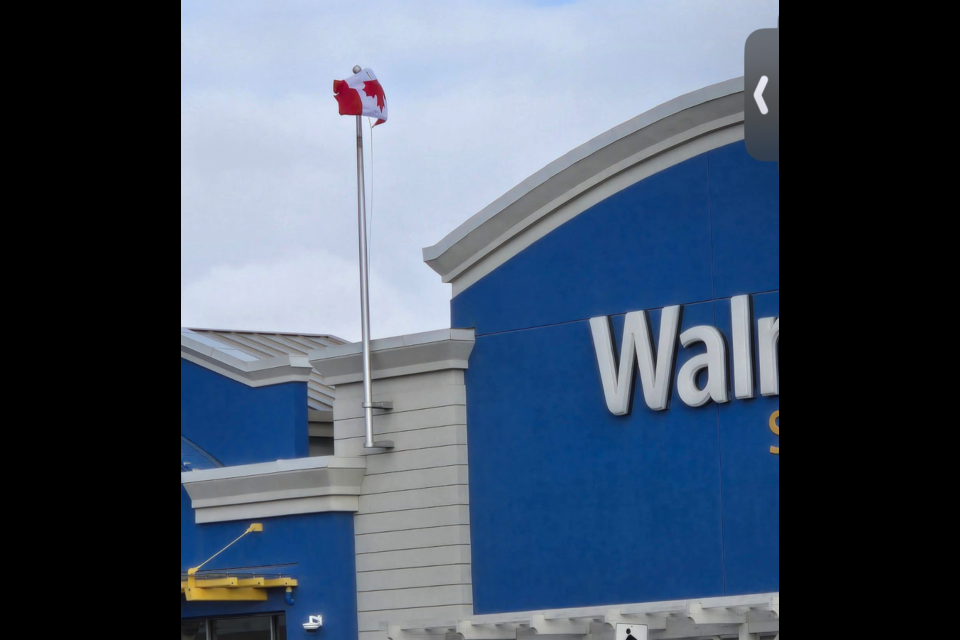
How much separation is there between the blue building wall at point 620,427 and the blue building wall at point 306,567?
6.42 feet

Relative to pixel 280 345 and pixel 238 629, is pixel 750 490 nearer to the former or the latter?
pixel 238 629

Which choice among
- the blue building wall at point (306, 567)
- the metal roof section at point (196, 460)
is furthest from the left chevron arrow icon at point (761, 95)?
the metal roof section at point (196, 460)

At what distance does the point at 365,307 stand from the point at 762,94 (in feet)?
45.5

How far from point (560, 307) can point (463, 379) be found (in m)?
1.73

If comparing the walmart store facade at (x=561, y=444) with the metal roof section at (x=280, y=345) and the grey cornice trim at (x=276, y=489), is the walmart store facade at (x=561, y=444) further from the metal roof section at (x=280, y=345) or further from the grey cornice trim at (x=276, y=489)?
the metal roof section at (x=280, y=345)

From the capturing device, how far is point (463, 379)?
15.8 m

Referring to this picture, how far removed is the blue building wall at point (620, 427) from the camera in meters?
13.5

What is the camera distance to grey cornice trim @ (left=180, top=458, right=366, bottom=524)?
1622 cm

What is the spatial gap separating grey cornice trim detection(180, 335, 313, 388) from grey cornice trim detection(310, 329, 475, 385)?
113 cm

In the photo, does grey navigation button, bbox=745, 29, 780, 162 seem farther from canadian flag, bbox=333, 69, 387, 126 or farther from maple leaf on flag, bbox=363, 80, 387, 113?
maple leaf on flag, bbox=363, 80, 387, 113
